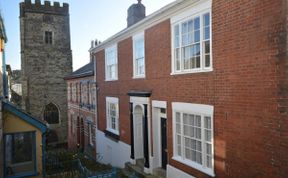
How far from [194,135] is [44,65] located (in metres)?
29.9

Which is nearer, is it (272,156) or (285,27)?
(285,27)

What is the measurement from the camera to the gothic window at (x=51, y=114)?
33.3 m

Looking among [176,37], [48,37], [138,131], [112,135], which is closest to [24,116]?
[138,131]

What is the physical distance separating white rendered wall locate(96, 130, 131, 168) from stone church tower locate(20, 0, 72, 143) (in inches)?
684

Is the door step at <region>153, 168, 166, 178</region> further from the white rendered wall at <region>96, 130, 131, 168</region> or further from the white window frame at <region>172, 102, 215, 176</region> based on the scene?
the white rendered wall at <region>96, 130, 131, 168</region>

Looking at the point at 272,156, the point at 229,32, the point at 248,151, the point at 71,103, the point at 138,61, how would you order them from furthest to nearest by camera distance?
the point at 71,103
the point at 138,61
the point at 229,32
the point at 248,151
the point at 272,156

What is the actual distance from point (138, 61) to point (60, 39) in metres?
26.3

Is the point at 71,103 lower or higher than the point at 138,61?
lower

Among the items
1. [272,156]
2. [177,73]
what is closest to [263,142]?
[272,156]

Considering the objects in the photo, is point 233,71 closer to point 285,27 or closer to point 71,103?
point 285,27

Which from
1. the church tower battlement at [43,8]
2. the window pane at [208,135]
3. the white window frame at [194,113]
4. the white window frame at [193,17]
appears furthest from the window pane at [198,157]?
the church tower battlement at [43,8]

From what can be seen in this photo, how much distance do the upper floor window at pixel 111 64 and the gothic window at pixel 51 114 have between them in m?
20.2

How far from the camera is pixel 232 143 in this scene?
6.84 meters

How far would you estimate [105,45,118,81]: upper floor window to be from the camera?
14.8m
